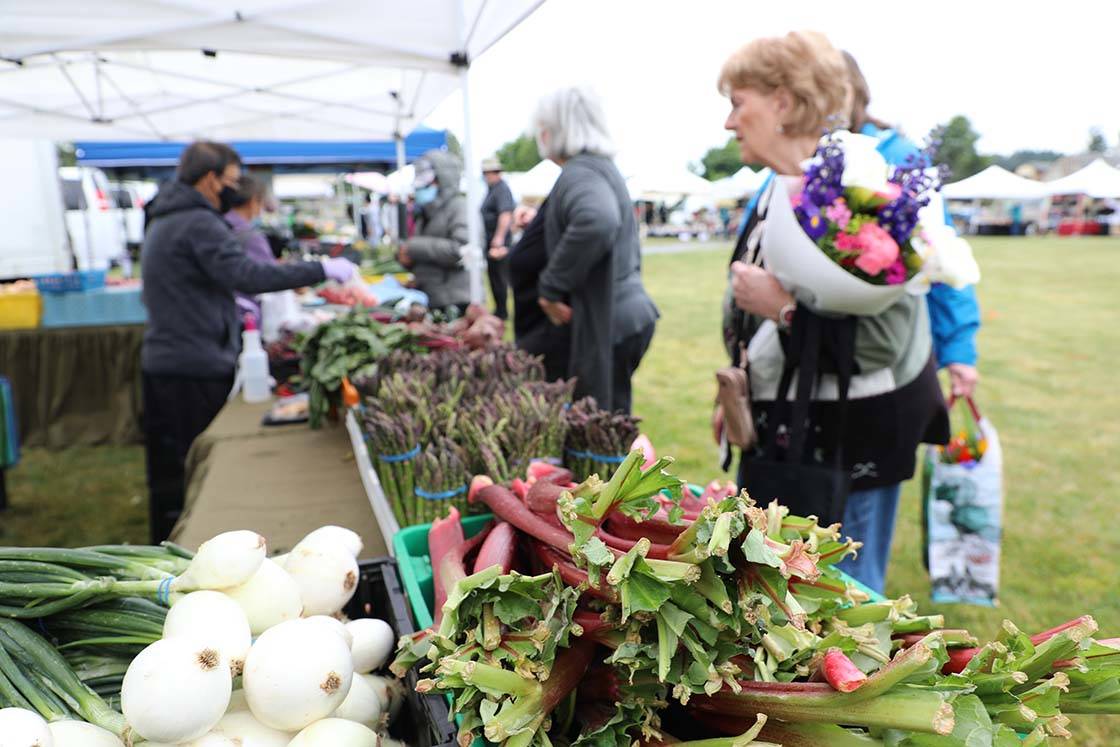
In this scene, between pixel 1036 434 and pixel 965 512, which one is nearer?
pixel 965 512

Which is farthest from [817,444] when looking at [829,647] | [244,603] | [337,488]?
[244,603]

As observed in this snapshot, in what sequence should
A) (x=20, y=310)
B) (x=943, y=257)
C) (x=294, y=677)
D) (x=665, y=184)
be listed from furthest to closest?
(x=665, y=184) < (x=20, y=310) < (x=943, y=257) < (x=294, y=677)

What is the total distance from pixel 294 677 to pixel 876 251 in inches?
64.9

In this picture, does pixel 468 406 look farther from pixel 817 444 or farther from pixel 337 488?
pixel 817 444

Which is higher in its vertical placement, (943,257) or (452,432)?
(943,257)

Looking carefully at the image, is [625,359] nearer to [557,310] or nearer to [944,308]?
[557,310]

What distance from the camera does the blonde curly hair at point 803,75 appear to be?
7.16 feet

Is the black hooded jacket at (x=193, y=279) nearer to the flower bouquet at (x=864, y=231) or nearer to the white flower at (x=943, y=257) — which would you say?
the flower bouquet at (x=864, y=231)

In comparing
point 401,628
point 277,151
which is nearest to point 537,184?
point 277,151

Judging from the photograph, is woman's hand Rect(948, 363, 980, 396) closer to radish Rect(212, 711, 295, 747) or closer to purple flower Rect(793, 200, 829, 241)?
purple flower Rect(793, 200, 829, 241)

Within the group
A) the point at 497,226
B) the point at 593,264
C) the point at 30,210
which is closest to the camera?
the point at 593,264

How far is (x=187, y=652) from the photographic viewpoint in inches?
37.5

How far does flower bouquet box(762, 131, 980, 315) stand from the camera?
188cm

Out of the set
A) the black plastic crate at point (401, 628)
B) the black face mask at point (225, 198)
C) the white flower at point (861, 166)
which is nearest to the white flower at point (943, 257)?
the white flower at point (861, 166)
